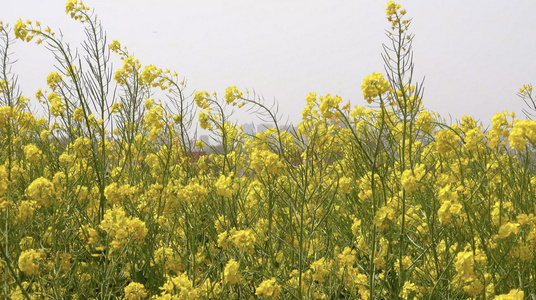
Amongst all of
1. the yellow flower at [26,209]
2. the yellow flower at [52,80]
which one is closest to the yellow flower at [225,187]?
the yellow flower at [26,209]

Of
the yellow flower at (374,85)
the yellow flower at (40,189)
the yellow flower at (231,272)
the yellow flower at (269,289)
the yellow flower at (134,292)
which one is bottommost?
the yellow flower at (134,292)

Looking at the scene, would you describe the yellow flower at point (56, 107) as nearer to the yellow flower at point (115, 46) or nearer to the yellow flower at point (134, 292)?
the yellow flower at point (115, 46)

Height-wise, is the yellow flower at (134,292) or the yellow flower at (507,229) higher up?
the yellow flower at (507,229)

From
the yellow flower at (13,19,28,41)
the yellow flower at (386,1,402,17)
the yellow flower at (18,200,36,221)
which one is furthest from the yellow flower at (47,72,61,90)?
the yellow flower at (386,1,402,17)

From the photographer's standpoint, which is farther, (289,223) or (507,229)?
(289,223)

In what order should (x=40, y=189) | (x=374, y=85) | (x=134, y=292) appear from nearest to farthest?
1. (x=374, y=85)
2. (x=134, y=292)
3. (x=40, y=189)

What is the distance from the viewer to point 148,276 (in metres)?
2.60

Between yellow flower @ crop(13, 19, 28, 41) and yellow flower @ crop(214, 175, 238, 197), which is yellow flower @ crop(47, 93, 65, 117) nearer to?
yellow flower @ crop(13, 19, 28, 41)

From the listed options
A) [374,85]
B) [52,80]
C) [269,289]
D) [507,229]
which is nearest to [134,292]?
[269,289]

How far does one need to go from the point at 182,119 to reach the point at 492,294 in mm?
2088

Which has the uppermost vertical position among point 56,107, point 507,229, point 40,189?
point 56,107

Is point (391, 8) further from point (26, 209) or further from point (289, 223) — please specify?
point (26, 209)

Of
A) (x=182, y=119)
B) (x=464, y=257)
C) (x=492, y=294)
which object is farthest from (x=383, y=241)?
(x=182, y=119)

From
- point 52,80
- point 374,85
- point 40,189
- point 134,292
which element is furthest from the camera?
point 52,80
